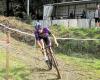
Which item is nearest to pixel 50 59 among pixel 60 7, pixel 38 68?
pixel 38 68

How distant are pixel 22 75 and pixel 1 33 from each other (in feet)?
24.7

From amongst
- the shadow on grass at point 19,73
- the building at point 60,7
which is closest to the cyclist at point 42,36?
the shadow on grass at point 19,73

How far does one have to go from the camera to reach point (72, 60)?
19016mm

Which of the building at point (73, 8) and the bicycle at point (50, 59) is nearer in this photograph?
the bicycle at point (50, 59)

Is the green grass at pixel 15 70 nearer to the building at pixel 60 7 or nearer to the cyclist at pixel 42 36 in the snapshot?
the cyclist at pixel 42 36

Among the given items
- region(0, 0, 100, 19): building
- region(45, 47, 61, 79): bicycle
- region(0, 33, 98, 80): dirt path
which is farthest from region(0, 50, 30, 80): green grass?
region(0, 0, 100, 19): building

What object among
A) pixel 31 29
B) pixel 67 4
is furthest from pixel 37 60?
pixel 67 4

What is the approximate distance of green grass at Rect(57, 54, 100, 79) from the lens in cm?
1613

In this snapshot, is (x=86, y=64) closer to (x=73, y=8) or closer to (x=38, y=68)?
(x=38, y=68)

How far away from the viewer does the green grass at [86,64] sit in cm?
1613

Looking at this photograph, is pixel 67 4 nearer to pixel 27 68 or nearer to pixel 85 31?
pixel 85 31

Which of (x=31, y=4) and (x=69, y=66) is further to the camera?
(x=31, y=4)

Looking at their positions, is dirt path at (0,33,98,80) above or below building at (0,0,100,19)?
above

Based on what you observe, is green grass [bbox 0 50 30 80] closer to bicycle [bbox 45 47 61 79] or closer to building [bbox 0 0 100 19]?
bicycle [bbox 45 47 61 79]
